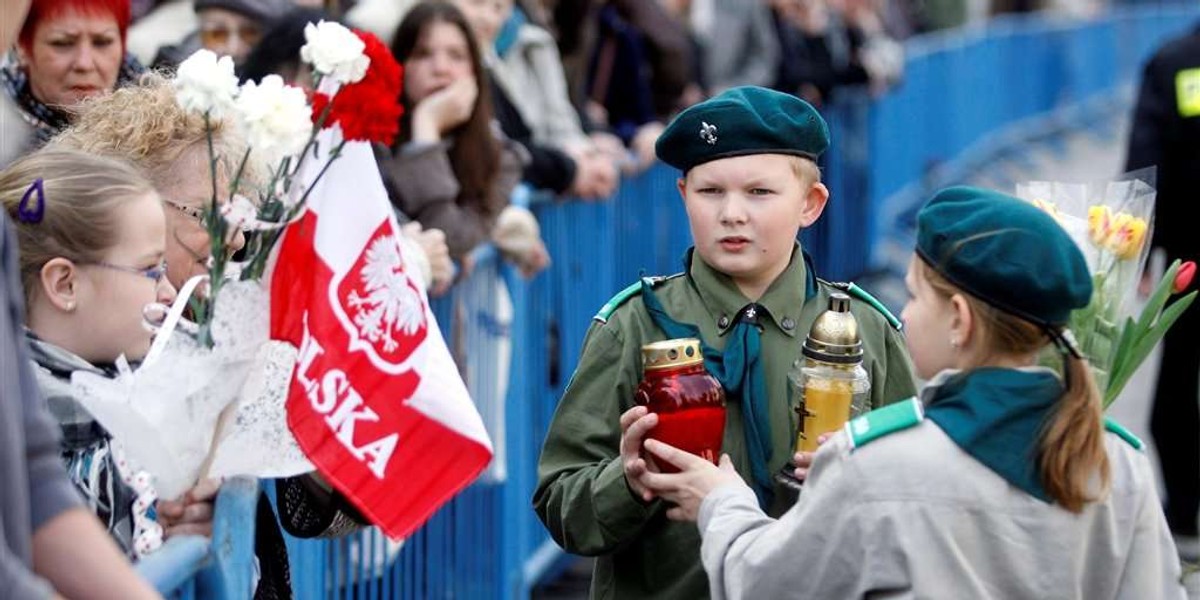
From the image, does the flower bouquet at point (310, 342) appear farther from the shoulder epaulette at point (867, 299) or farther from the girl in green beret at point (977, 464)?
the shoulder epaulette at point (867, 299)

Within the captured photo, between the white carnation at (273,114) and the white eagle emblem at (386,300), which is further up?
the white carnation at (273,114)

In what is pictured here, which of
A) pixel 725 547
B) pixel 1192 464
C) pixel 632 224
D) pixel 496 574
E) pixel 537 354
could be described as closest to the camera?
pixel 725 547

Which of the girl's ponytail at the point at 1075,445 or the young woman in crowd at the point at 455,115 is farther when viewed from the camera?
the young woman in crowd at the point at 455,115

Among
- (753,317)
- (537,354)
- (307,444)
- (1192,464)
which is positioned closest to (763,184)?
(753,317)

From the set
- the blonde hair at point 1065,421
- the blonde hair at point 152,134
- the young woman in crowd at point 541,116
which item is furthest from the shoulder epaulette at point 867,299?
the young woman in crowd at point 541,116

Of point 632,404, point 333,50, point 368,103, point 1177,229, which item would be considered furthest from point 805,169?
point 1177,229

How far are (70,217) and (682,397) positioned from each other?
103 centimetres

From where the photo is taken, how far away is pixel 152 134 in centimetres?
365

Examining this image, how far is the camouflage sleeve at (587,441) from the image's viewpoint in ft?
11.5

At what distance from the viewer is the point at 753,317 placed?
3.57 m

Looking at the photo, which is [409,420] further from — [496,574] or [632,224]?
[632,224]

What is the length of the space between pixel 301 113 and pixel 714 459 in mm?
927

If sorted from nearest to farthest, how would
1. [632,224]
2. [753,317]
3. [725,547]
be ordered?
[725,547], [753,317], [632,224]

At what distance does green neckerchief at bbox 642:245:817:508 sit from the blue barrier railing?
0.99 meters
